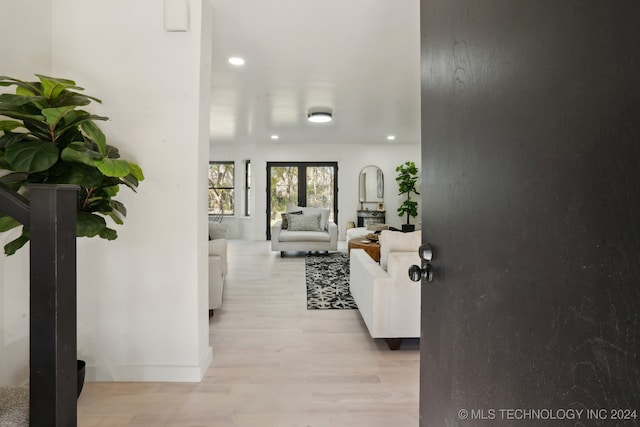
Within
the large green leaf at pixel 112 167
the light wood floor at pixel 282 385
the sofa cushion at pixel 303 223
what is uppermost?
the large green leaf at pixel 112 167

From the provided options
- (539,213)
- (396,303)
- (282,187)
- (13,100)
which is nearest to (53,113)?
(13,100)

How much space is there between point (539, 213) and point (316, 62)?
3.34m

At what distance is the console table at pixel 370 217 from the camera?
8.95 meters

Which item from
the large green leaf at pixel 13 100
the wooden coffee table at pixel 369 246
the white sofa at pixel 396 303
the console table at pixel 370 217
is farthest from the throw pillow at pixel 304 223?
the large green leaf at pixel 13 100

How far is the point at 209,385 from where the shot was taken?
2125 mm

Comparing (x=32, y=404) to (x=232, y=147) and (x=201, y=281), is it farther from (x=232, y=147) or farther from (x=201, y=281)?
(x=232, y=147)

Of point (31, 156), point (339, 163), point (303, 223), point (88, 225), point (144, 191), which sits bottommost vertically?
point (303, 223)

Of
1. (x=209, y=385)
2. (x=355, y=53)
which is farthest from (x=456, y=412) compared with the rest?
(x=355, y=53)

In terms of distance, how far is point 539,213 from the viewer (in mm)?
631

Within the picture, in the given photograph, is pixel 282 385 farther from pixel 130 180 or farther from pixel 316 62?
pixel 316 62

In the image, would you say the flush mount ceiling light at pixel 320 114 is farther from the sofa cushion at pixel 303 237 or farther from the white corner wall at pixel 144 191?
the white corner wall at pixel 144 191

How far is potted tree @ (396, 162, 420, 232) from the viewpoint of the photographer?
28.7ft

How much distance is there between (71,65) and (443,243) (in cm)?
240

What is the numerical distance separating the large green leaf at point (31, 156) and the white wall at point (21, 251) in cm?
68
